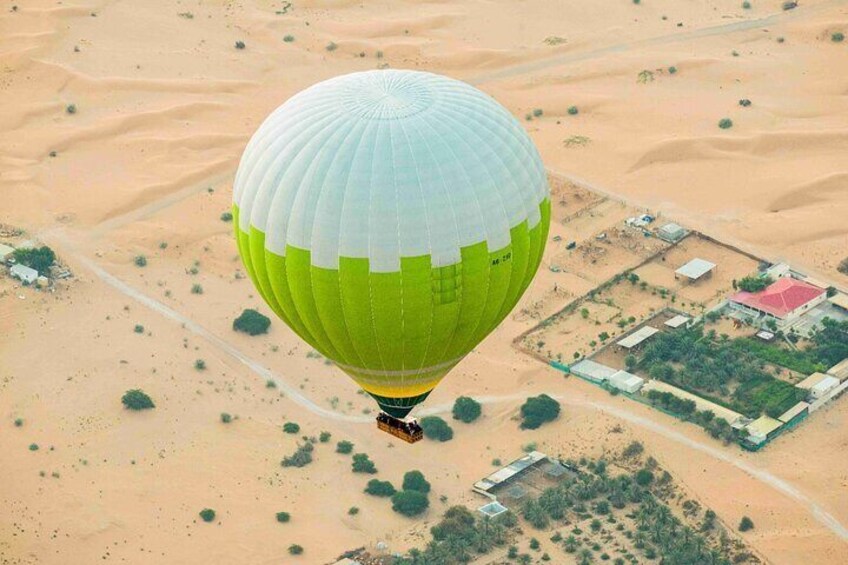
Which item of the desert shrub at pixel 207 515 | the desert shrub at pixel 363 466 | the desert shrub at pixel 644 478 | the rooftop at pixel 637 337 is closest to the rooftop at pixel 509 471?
the desert shrub at pixel 644 478

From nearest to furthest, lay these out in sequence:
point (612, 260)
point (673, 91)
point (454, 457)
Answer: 1. point (454, 457)
2. point (612, 260)
3. point (673, 91)

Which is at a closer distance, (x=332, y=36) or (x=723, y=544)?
(x=723, y=544)

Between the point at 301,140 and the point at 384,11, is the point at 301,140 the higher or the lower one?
the higher one

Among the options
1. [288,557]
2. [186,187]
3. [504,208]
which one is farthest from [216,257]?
[504,208]

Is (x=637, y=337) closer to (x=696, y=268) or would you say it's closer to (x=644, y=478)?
(x=696, y=268)

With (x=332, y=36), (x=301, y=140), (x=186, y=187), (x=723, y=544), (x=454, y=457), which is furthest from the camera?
(x=332, y=36)

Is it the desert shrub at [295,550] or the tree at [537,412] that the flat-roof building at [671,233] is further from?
the desert shrub at [295,550]

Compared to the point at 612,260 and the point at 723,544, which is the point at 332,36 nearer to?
the point at 612,260
